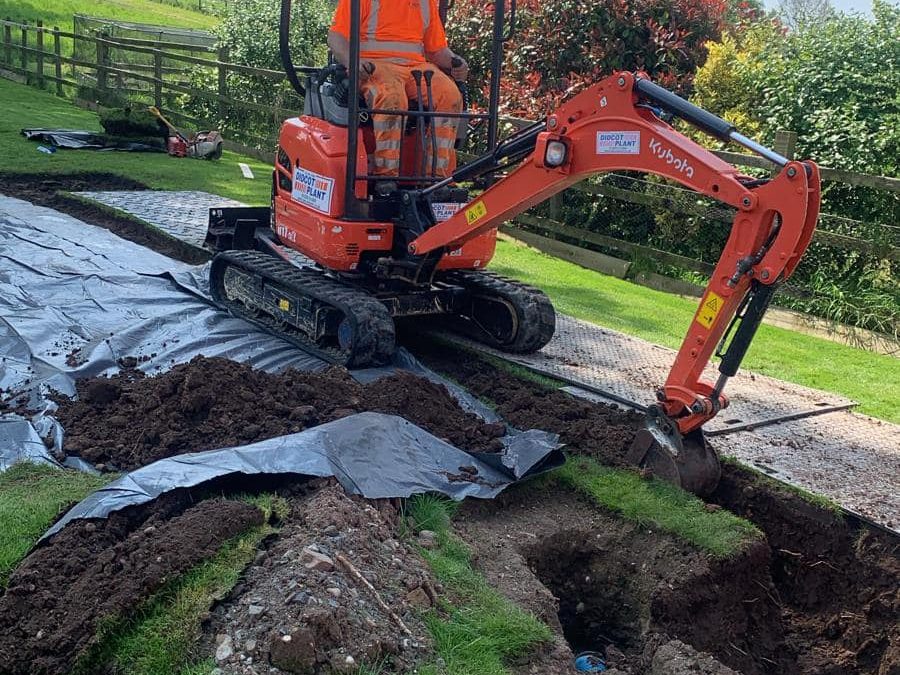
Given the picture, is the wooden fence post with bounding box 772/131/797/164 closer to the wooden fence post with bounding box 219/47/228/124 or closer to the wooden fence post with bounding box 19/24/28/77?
the wooden fence post with bounding box 219/47/228/124

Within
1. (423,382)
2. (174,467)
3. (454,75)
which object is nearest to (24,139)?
(454,75)

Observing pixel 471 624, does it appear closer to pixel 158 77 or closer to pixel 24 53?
pixel 158 77

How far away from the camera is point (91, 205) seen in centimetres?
1191

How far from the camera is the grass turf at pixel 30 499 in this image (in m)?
4.31

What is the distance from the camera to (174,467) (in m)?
4.65

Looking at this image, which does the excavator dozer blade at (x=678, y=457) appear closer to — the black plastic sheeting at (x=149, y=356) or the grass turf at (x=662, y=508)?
the grass turf at (x=662, y=508)

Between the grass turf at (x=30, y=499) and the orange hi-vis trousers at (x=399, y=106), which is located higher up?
the orange hi-vis trousers at (x=399, y=106)

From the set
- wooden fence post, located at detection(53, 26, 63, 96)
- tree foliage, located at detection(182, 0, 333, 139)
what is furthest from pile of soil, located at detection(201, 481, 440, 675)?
wooden fence post, located at detection(53, 26, 63, 96)

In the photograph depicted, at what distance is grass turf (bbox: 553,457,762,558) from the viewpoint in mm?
5250

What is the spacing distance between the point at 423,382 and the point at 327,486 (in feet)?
6.37

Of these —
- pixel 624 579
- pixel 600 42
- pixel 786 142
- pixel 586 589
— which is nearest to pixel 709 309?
pixel 624 579

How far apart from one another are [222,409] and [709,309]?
2.96 meters

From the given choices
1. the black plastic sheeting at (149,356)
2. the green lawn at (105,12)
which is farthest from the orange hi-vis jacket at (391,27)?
the green lawn at (105,12)

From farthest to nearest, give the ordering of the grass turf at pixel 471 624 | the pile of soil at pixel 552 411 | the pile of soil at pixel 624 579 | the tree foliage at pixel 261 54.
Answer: the tree foliage at pixel 261 54 < the pile of soil at pixel 552 411 < the pile of soil at pixel 624 579 < the grass turf at pixel 471 624
